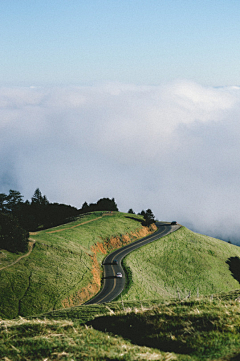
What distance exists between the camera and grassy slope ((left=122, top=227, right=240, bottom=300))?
62.2m

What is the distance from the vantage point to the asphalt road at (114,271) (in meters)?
52.7

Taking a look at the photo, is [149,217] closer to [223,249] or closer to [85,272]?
[223,249]

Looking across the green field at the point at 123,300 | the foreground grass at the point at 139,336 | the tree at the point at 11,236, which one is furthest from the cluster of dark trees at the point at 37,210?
the foreground grass at the point at 139,336

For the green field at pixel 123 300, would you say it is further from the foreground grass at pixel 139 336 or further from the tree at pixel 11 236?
the tree at pixel 11 236

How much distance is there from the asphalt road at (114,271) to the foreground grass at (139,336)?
3705cm

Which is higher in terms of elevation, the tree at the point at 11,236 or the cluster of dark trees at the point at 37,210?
the cluster of dark trees at the point at 37,210

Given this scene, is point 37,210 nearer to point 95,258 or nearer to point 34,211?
point 34,211

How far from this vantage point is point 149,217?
361 feet

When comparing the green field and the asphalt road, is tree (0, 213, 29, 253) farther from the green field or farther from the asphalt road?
the asphalt road

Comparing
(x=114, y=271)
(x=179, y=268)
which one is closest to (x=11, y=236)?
(x=114, y=271)

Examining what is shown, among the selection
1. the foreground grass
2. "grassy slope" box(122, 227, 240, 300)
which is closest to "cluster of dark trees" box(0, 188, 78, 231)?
"grassy slope" box(122, 227, 240, 300)

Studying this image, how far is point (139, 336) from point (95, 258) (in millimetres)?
59740

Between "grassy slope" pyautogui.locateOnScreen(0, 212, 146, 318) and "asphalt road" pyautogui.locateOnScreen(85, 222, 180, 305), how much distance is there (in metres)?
3.38

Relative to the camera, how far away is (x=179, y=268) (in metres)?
75.6
